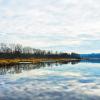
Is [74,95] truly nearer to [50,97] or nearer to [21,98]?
[50,97]

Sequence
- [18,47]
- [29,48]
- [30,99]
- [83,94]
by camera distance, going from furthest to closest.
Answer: [29,48], [18,47], [83,94], [30,99]

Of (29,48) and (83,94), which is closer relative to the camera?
(83,94)

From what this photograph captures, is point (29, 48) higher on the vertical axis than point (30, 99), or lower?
higher

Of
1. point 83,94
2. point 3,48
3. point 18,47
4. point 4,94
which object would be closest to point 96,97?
point 83,94

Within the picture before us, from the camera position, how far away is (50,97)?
19531 mm

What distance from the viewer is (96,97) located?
20.0 metres

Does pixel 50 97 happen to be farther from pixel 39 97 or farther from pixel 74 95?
pixel 74 95

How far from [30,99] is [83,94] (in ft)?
15.3

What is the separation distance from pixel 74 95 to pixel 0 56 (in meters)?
90.9

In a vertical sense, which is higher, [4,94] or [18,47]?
[18,47]

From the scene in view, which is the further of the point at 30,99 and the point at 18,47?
the point at 18,47

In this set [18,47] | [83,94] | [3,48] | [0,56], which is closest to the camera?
[83,94]

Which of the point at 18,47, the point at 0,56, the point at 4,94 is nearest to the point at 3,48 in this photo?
A: the point at 18,47

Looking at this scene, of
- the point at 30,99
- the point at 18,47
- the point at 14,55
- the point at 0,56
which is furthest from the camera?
the point at 18,47
